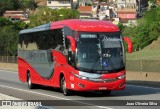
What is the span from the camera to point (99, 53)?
20.8m

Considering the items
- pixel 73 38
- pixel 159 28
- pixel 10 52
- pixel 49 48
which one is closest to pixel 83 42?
pixel 73 38

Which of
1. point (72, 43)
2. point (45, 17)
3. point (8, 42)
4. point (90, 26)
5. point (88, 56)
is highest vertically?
point (90, 26)

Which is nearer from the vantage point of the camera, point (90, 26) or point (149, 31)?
point (90, 26)

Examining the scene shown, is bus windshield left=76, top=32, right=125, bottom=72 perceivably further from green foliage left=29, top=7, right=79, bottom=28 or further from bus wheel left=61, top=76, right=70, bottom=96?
green foliage left=29, top=7, right=79, bottom=28

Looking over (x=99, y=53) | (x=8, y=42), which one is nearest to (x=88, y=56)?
(x=99, y=53)

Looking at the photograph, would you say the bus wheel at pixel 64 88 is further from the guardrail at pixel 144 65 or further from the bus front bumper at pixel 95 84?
the guardrail at pixel 144 65

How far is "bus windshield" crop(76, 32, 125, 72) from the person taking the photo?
68.0 ft

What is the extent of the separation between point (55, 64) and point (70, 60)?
2.39m

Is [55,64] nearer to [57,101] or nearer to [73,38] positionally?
[73,38]

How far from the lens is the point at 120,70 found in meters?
21.0

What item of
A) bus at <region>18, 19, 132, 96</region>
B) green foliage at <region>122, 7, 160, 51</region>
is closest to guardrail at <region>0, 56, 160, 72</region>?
bus at <region>18, 19, 132, 96</region>

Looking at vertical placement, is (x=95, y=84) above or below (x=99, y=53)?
below

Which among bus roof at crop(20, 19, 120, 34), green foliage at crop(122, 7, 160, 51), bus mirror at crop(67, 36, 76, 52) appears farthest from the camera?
green foliage at crop(122, 7, 160, 51)

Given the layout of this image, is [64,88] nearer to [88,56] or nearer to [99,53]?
[88,56]
